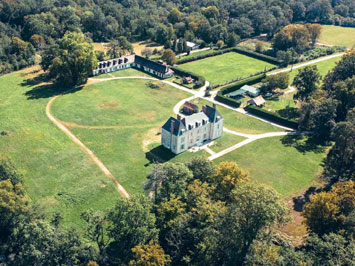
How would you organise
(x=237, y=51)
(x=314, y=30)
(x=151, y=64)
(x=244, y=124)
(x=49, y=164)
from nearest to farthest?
(x=49, y=164), (x=244, y=124), (x=151, y=64), (x=237, y=51), (x=314, y=30)

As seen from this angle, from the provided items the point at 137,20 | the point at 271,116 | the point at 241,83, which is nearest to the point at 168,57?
the point at 241,83

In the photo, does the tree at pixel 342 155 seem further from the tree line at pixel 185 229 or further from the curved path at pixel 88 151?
the curved path at pixel 88 151

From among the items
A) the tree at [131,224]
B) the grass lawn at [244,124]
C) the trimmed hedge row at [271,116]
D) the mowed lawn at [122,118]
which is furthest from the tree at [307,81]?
the tree at [131,224]

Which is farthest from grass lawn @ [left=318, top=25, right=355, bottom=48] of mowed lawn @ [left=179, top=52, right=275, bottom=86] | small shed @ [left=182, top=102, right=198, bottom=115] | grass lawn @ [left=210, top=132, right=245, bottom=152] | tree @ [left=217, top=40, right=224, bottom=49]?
grass lawn @ [left=210, top=132, right=245, bottom=152]

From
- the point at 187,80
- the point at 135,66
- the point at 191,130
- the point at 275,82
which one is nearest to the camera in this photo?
the point at 191,130

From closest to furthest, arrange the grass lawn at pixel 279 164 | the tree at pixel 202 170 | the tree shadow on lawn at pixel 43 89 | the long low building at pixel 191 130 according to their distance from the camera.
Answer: the tree at pixel 202 170 → the grass lawn at pixel 279 164 → the long low building at pixel 191 130 → the tree shadow on lawn at pixel 43 89

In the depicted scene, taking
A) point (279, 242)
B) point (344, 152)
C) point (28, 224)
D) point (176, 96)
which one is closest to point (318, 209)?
point (279, 242)

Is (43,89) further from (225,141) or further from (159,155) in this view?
(225,141)
